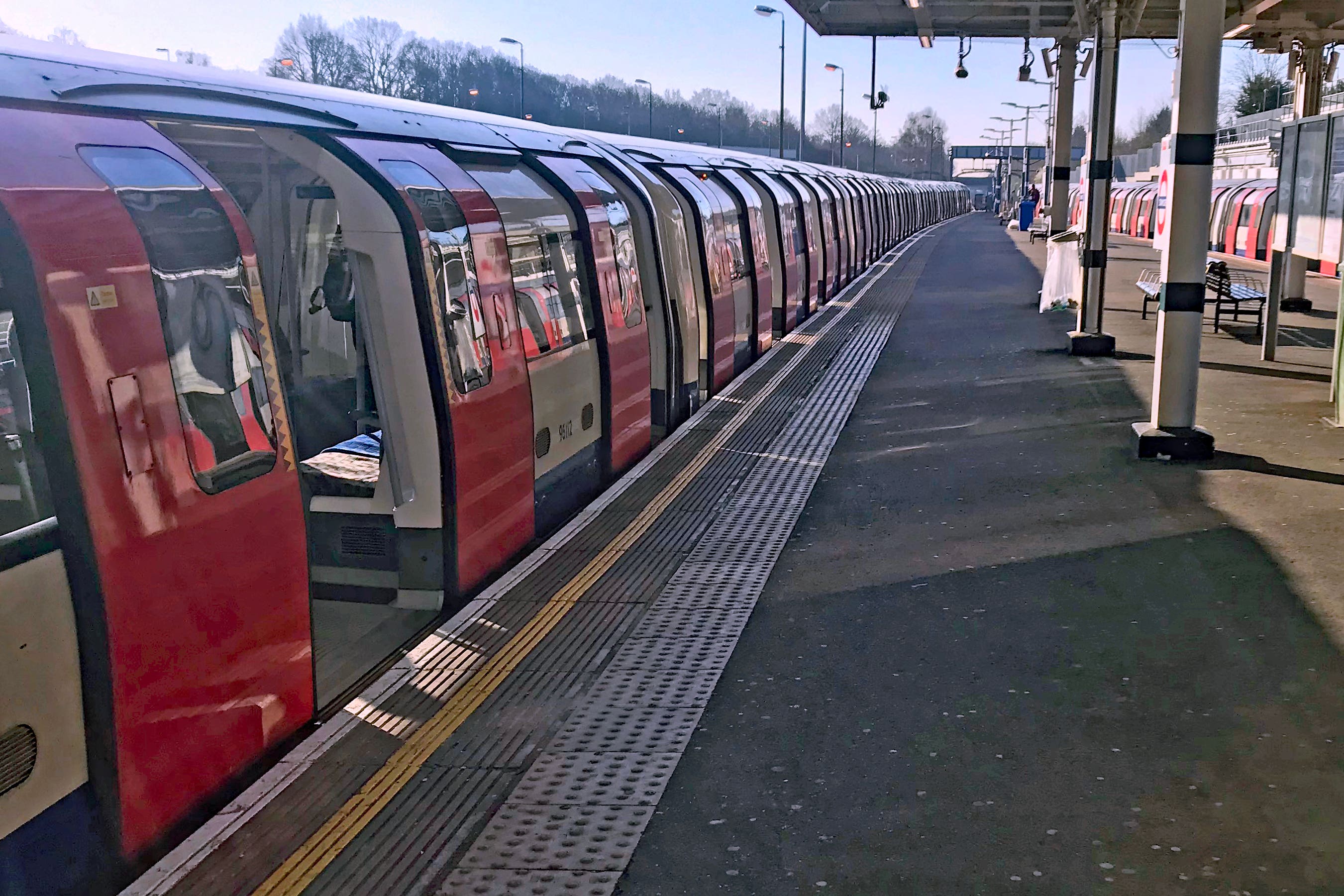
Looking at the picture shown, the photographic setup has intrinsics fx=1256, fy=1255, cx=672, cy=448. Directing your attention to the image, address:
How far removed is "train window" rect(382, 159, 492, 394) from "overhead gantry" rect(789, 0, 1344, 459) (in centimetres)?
528

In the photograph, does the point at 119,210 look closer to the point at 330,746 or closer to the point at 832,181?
the point at 330,746

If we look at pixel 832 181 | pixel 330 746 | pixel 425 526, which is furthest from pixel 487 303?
pixel 832 181

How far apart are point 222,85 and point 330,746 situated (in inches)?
109

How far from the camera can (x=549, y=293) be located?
25.5 feet

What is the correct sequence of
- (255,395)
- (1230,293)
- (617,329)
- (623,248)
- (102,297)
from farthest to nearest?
(1230,293)
(623,248)
(617,329)
(255,395)
(102,297)

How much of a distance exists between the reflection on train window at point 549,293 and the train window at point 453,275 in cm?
67

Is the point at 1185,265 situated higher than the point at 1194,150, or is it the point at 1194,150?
the point at 1194,150

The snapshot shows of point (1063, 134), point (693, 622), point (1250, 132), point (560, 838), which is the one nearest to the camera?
point (560, 838)

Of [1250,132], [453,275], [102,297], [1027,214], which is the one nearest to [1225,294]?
[453,275]

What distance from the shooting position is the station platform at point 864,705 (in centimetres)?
389

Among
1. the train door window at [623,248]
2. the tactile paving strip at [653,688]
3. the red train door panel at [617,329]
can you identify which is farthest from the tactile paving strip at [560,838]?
the train door window at [623,248]

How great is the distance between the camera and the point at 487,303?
664 cm

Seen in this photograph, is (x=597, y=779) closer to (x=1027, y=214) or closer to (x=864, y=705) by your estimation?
(x=864, y=705)

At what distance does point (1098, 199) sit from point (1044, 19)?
5.63 metres
